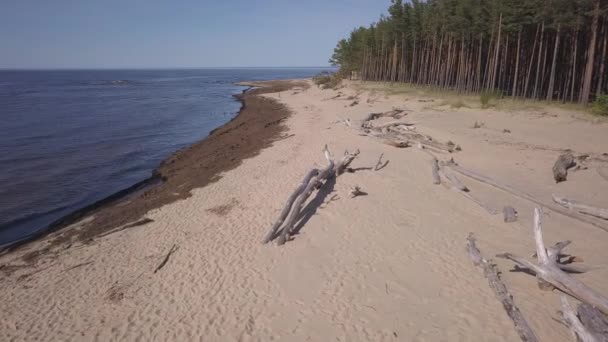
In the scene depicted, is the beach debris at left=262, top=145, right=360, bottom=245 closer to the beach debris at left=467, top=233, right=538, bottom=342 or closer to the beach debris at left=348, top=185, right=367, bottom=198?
the beach debris at left=348, top=185, right=367, bottom=198

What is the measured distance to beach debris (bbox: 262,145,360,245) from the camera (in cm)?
840

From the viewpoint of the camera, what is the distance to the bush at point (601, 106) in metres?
19.7

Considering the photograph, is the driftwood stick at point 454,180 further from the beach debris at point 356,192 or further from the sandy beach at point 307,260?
the beach debris at point 356,192

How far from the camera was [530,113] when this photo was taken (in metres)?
21.6

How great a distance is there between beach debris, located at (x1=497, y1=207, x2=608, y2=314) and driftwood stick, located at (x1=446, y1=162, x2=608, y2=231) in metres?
2.78

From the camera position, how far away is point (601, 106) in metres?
20.0

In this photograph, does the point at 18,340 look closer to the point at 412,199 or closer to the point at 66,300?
the point at 66,300

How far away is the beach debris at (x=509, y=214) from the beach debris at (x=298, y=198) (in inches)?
209

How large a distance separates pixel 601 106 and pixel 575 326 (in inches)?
862

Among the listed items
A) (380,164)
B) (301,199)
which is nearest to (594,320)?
(301,199)

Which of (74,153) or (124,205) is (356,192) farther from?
(74,153)

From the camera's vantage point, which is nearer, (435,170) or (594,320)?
(594,320)

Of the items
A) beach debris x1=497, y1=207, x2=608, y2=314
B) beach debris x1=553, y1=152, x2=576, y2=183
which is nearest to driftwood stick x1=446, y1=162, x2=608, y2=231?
beach debris x1=553, y1=152, x2=576, y2=183

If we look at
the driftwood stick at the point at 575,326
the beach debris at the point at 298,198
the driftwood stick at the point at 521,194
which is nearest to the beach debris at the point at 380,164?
the beach debris at the point at 298,198
